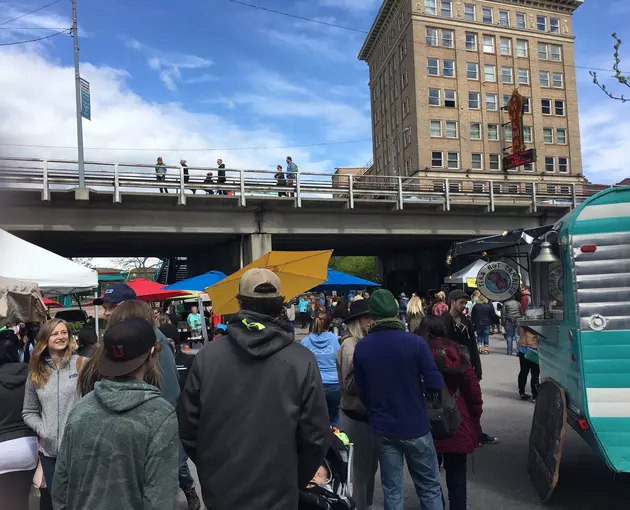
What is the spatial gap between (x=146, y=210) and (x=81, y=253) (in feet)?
43.1

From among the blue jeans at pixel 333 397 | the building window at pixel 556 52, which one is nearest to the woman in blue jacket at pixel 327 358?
the blue jeans at pixel 333 397

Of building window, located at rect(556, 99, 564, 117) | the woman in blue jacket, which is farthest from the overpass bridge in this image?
building window, located at rect(556, 99, 564, 117)

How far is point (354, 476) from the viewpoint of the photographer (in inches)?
163

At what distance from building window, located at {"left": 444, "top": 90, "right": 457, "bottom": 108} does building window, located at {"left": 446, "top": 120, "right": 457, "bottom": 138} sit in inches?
65.4

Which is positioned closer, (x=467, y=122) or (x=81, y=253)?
(x=81, y=253)

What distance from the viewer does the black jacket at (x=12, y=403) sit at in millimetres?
3502

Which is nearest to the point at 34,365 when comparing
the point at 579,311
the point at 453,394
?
the point at 453,394

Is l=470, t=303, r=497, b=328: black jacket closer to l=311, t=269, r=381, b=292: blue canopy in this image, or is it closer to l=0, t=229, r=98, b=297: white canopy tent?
l=311, t=269, r=381, b=292: blue canopy

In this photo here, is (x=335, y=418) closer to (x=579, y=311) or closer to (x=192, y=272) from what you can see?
(x=579, y=311)

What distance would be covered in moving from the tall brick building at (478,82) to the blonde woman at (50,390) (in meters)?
45.4

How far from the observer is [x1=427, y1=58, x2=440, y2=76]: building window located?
1900 inches

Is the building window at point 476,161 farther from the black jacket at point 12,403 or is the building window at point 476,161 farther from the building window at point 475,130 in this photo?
the black jacket at point 12,403

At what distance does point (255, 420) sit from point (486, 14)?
189ft

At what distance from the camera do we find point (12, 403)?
3.54 m
